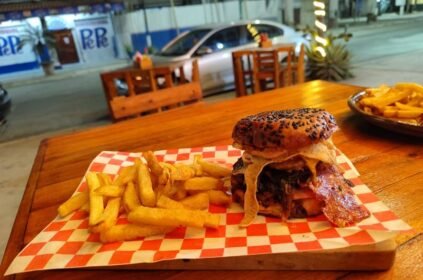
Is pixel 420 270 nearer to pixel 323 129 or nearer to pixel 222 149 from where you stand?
pixel 323 129

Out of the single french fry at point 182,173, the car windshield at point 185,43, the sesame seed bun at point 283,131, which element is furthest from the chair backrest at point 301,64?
the single french fry at point 182,173

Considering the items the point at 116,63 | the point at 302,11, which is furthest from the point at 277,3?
the point at 116,63

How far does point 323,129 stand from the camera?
0.90 metres

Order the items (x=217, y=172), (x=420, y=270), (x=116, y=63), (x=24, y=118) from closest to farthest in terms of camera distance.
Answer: (x=420, y=270)
(x=217, y=172)
(x=24, y=118)
(x=116, y=63)

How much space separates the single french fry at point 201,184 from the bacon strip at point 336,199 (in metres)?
0.30

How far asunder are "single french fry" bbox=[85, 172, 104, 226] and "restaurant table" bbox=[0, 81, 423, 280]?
0.13 metres

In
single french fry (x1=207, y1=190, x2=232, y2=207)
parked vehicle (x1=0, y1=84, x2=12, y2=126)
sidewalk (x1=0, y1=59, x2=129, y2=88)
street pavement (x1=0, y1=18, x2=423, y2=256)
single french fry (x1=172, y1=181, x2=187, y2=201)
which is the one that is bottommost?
street pavement (x1=0, y1=18, x2=423, y2=256)

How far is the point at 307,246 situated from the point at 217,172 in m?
0.41

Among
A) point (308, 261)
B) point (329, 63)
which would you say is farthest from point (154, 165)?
point (329, 63)

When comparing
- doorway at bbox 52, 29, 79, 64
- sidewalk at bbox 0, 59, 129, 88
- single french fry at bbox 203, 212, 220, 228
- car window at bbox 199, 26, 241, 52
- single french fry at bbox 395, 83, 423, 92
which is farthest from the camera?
doorway at bbox 52, 29, 79, 64

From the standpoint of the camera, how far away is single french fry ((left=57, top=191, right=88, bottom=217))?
3.26 ft

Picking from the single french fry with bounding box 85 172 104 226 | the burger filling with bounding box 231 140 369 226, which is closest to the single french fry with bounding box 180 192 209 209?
the burger filling with bounding box 231 140 369 226

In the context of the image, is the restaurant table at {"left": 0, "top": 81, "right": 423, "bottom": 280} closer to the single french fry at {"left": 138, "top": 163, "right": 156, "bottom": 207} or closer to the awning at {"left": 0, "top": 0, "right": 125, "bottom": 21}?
the single french fry at {"left": 138, "top": 163, "right": 156, "bottom": 207}

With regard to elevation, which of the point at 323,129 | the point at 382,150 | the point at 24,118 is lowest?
the point at 24,118
